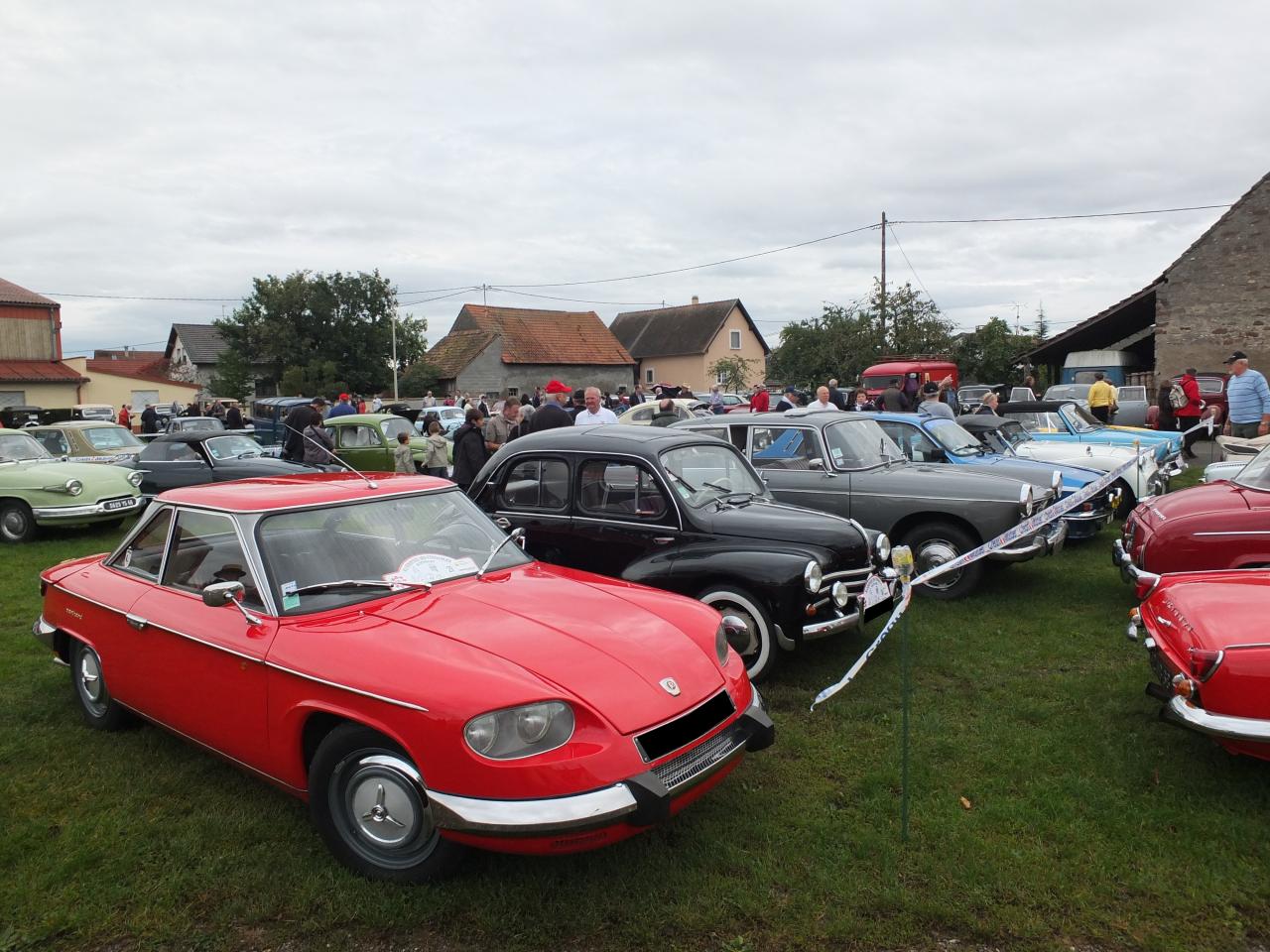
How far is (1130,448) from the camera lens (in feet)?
37.9

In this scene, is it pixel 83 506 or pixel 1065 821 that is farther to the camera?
pixel 83 506

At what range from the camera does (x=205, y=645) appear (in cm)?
398

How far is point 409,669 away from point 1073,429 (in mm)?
12184

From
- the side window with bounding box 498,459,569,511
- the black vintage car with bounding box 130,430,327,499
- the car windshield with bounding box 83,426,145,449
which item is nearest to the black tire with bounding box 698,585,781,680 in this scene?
the side window with bounding box 498,459,569,511

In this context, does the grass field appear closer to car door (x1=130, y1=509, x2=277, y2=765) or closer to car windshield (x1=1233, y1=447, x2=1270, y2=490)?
car door (x1=130, y1=509, x2=277, y2=765)

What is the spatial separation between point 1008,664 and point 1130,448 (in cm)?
697

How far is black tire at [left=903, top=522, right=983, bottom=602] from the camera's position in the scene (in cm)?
771

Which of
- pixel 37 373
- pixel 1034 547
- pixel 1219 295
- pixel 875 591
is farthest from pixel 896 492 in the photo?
pixel 37 373

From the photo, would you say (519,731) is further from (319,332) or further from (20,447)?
(319,332)

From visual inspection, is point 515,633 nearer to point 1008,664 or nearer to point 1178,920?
point 1178,920

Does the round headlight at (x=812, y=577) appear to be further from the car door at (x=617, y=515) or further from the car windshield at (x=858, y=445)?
the car windshield at (x=858, y=445)

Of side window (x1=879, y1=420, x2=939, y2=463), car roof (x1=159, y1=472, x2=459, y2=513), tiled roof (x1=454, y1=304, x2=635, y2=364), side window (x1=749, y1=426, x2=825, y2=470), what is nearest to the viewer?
car roof (x1=159, y1=472, x2=459, y2=513)

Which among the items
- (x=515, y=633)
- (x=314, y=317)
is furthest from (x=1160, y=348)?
(x=314, y=317)

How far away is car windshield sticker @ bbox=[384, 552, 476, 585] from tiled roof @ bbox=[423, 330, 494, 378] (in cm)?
4272
